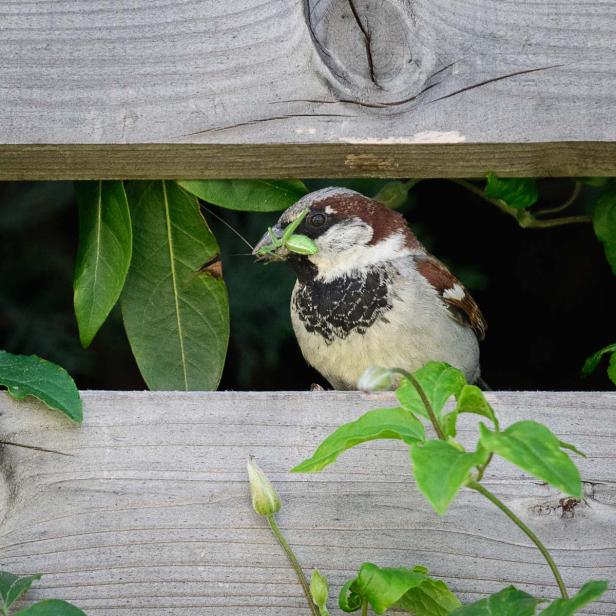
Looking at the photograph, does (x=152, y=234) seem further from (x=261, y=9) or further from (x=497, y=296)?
(x=497, y=296)

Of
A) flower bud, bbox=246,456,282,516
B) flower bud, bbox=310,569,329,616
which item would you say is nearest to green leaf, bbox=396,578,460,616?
flower bud, bbox=310,569,329,616

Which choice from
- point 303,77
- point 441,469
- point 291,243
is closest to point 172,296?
point 291,243

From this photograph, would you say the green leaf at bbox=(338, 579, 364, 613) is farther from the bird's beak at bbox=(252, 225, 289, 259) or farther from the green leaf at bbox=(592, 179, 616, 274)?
the green leaf at bbox=(592, 179, 616, 274)

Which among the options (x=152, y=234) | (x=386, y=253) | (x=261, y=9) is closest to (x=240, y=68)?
(x=261, y=9)

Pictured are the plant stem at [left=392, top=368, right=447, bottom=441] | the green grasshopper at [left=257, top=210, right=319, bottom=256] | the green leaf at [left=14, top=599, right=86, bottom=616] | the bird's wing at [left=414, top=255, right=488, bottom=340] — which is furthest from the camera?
the bird's wing at [left=414, top=255, right=488, bottom=340]

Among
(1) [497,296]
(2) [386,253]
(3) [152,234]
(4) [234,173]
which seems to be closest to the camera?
(4) [234,173]

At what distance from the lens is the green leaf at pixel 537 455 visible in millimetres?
931

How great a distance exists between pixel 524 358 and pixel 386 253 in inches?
54.3

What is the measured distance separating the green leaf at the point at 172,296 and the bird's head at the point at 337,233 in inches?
6.5

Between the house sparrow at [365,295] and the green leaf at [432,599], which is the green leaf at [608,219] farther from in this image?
the green leaf at [432,599]

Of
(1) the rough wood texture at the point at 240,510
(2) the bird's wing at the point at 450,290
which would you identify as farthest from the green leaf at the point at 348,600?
(2) the bird's wing at the point at 450,290

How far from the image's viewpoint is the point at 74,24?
1491 mm

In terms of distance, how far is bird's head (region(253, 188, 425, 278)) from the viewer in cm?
201

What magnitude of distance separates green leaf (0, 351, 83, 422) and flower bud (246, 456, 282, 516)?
0.26 meters
